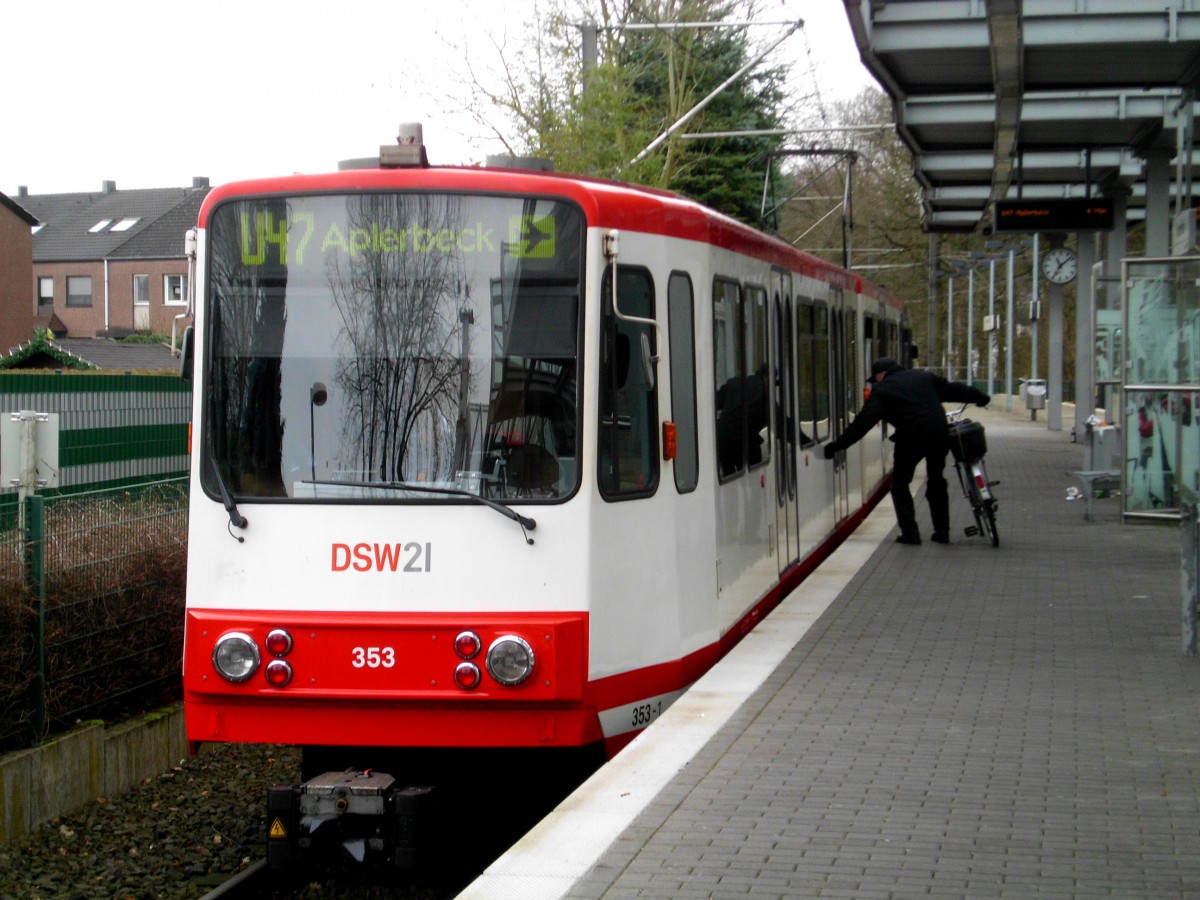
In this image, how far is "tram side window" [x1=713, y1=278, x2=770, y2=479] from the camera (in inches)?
329

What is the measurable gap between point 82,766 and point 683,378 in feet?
12.3

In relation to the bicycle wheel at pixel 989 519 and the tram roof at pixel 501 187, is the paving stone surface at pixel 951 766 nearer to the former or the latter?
the tram roof at pixel 501 187

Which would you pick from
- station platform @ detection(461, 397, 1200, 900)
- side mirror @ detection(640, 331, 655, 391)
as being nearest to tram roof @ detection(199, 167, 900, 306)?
side mirror @ detection(640, 331, 655, 391)

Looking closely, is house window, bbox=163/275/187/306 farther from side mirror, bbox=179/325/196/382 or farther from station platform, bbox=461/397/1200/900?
side mirror, bbox=179/325/196/382

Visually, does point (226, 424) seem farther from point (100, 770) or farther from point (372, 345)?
point (100, 770)

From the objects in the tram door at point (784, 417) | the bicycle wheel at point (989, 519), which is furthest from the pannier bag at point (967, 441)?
the tram door at point (784, 417)

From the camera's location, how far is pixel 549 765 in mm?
7254

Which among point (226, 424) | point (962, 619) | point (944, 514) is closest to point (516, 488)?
point (226, 424)

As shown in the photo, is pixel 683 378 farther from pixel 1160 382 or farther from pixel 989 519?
pixel 1160 382

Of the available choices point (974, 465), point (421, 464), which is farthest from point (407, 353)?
point (974, 465)

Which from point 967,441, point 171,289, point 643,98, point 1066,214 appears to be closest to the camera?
point 967,441

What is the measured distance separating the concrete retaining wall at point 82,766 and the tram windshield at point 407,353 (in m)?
2.13

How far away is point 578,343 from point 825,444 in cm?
709

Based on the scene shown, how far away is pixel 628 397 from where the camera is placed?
23.0ft
